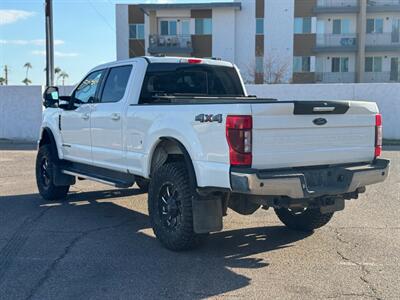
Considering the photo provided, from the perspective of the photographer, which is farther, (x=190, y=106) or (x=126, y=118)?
(x=126, y=118)

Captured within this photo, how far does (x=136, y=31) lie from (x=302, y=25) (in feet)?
46.2

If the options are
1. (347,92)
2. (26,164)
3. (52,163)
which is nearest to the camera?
(52,163)

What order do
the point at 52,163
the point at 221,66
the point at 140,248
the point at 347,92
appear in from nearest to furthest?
the point at 140,248 → the point at 221,66 → the point at 52,163 → the point at 347,92

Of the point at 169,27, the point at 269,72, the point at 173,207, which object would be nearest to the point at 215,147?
the point at 173,207

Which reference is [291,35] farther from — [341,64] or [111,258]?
[111,258]

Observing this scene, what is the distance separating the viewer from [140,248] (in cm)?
600

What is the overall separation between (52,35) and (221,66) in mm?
16786

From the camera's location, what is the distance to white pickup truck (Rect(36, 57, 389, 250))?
4.89 metres

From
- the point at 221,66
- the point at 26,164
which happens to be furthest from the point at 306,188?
the point at 26,164

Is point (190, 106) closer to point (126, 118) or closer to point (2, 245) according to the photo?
point (126, 118)

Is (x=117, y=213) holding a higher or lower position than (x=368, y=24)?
lower

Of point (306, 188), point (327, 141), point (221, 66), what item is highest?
point (221, 66)

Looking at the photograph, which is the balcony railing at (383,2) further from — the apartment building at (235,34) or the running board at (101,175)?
the running board at (101,175)

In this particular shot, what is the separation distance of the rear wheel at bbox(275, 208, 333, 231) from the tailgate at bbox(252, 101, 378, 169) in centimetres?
114
